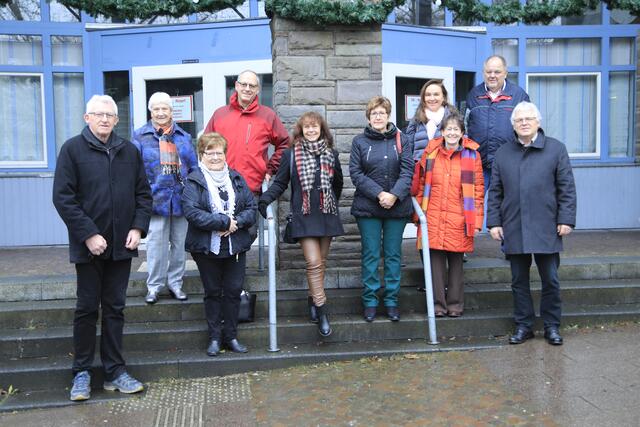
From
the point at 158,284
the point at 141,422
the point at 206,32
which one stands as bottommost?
the point at 141,422

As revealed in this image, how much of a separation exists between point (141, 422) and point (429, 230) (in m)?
2.69

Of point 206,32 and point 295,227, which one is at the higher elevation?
point 206,32

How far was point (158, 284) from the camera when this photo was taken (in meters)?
5.60

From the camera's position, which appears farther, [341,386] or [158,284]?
[158,284]

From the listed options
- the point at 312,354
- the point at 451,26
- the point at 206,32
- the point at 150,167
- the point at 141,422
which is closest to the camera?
the point at 141,422

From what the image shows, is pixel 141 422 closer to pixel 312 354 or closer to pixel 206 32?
pixel 312 354

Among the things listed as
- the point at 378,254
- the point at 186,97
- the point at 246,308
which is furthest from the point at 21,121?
the point at 378,254

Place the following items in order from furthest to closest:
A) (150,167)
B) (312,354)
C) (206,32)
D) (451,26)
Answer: (451,26)
(206,32)
(150,167)
(312,354)

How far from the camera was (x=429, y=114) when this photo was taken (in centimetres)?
592

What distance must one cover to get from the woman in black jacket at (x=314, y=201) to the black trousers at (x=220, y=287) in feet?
1.75

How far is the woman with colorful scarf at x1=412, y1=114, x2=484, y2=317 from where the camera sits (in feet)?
18.1

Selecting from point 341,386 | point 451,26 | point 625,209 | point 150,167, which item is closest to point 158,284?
point 150,167

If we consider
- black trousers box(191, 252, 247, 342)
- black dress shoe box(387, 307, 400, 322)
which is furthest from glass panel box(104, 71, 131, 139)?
black dress shoe box(387, 307, 400, 322)

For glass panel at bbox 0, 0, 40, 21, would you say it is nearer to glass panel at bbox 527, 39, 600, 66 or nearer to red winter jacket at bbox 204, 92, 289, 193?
red winter jacket at bbox 204, 92, 289, 193
